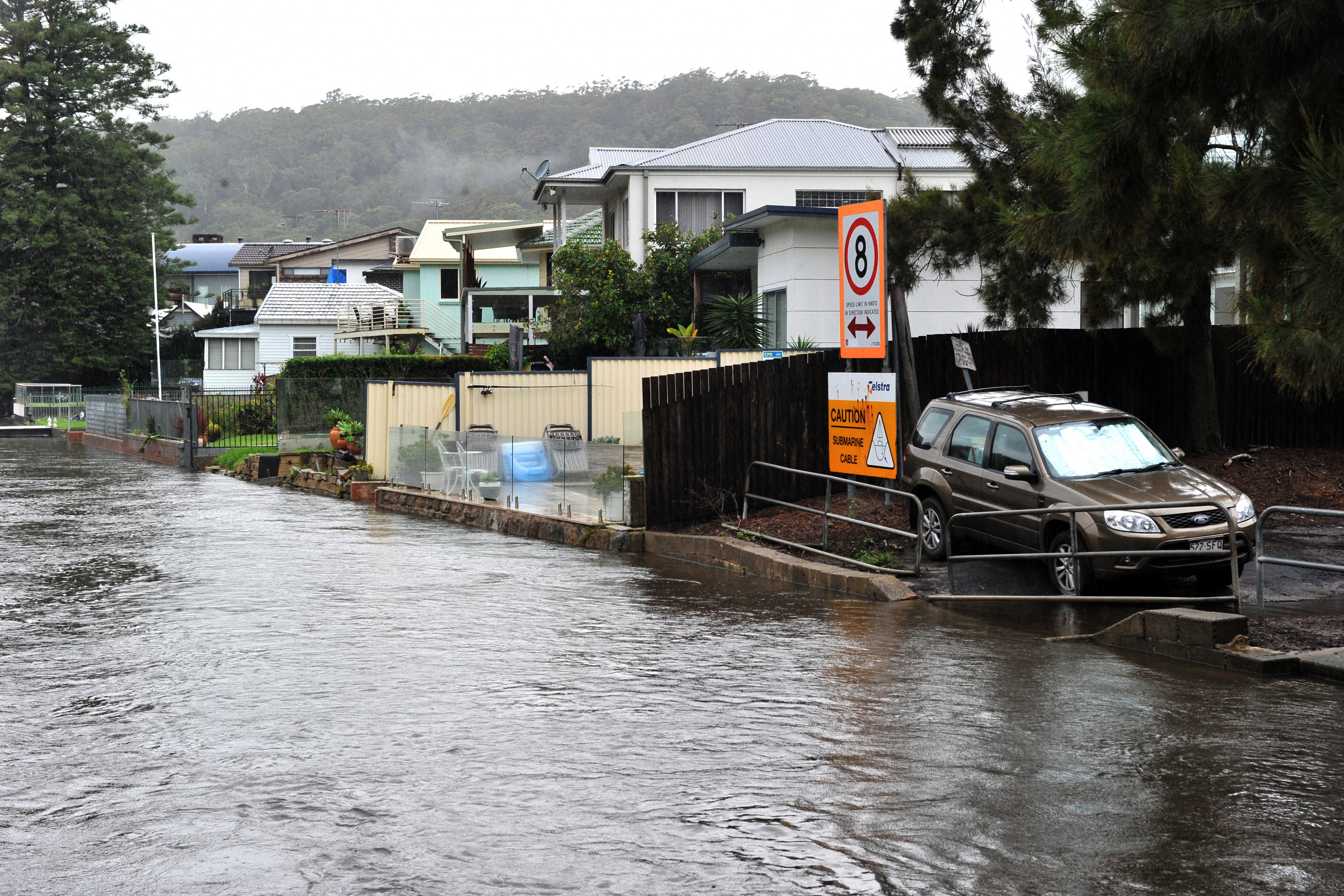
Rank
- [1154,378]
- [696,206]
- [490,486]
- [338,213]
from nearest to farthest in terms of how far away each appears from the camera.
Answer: [1154,378]
[490,486]
[696,206]
[338,213]

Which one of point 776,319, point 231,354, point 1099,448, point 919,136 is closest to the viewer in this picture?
point 1099,448

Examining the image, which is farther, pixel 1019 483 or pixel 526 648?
pixel 1019 483

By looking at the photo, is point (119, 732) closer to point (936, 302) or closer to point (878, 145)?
point (936, 302)

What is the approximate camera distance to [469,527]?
19453 millimetres

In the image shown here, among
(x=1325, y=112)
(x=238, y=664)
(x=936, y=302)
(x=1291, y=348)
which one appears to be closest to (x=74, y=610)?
(x=238, y=664)

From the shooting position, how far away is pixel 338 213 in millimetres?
114688

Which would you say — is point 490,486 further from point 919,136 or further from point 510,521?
point 919,136

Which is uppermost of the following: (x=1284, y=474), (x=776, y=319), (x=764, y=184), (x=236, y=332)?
(x=764, y=184)

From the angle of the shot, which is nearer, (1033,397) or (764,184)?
(1033,397)

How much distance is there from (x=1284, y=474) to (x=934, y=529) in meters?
5.94

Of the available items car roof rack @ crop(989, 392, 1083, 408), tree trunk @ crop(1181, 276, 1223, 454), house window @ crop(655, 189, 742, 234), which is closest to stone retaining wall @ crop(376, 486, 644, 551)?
car roof rack @ crop(989, 392, 1083, 408)

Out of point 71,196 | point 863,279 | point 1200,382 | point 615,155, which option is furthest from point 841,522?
point 71,196

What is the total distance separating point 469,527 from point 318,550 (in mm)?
3526

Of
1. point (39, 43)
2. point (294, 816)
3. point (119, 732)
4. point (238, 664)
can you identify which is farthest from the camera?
point (39, 43)
